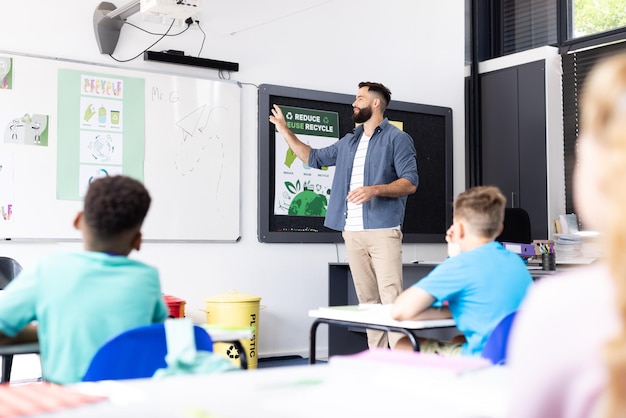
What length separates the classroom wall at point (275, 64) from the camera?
4.88 meters

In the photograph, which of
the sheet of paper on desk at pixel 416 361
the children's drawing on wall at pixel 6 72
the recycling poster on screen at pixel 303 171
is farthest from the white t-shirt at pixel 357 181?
the sheet of paper on desk at pixel 416 361

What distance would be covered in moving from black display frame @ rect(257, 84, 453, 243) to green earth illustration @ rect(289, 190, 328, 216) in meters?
0.04

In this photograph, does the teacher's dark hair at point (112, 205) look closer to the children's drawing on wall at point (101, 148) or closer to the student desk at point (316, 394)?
the student desk at point (316, 394)

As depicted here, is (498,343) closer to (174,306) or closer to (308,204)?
(174,306)

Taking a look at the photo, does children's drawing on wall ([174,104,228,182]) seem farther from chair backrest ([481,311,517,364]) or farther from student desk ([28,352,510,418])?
student desk ([28,352,510,418])

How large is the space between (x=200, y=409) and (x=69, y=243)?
4.11 meters

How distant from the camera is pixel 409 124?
6.44 metres

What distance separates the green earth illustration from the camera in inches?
227

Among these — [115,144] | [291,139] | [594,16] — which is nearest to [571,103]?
[594,16]

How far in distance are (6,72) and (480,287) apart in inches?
134

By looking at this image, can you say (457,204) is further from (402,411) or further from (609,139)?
(609,139)

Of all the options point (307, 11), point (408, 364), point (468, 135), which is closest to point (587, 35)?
point (468, 135)

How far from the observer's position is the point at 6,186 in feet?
15.1

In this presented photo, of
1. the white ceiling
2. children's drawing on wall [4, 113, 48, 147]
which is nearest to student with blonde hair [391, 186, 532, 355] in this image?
children's drawing on wall [4, 113, 48, 147]
